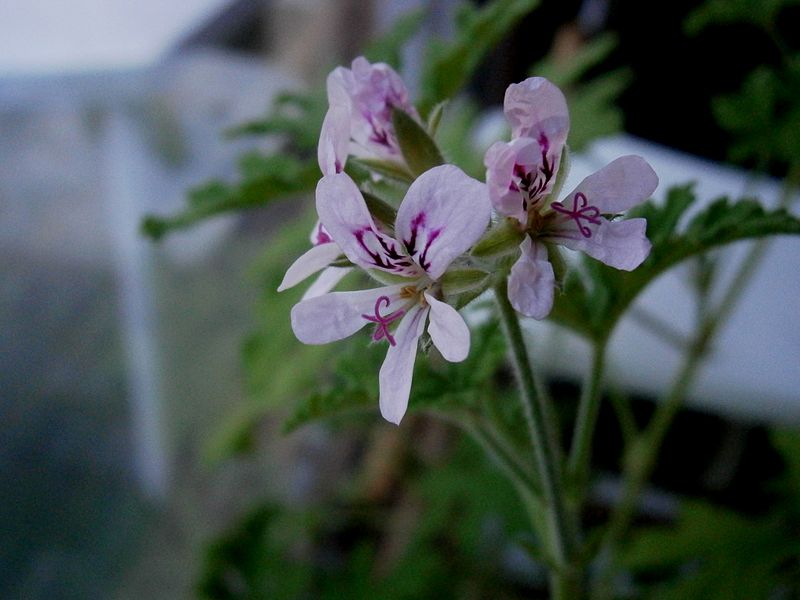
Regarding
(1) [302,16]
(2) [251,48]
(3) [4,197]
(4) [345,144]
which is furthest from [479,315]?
(1) [302,16]

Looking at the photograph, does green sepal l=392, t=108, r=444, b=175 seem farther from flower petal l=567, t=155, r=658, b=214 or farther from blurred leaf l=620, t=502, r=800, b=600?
blurred leaf l=620, t=502, r=800, b=600

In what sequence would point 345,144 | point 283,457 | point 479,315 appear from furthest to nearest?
point 283,457
point 479,315
point 345,144

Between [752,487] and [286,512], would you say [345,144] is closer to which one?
[286,512]

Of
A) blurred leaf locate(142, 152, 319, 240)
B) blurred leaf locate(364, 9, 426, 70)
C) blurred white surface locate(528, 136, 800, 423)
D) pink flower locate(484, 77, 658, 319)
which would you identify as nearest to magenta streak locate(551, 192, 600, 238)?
pink flower locate(484, 77, 658, 319)

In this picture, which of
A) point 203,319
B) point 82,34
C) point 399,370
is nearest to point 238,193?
point 399,370

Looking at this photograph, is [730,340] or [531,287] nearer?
[531,287]

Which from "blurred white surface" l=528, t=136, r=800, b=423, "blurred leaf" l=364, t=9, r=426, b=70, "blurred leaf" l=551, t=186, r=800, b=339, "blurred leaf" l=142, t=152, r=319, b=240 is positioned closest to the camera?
"blurred leaf" l=551, t=186, r=800, b=339

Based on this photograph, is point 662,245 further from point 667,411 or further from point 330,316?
point 667,411
